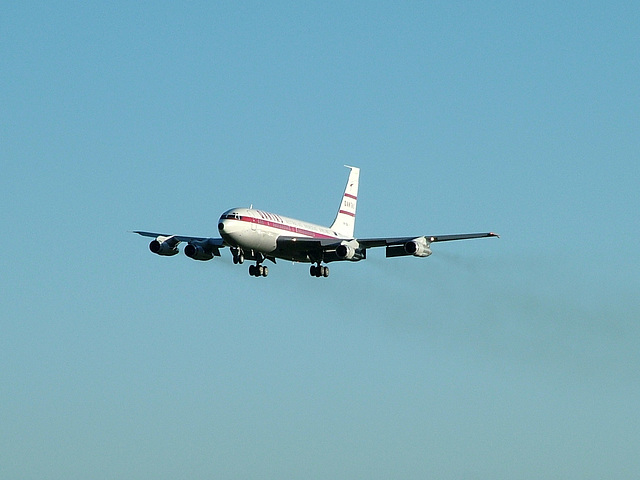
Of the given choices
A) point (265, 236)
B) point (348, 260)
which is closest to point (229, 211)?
point (265, 236)

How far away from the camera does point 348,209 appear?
446 ft

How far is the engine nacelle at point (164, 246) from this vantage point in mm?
122875

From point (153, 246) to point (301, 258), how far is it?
1375cm

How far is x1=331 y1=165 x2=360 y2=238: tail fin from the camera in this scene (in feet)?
434

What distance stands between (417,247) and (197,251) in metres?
18.9

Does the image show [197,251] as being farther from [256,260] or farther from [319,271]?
[319,271]

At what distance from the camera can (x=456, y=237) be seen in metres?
115

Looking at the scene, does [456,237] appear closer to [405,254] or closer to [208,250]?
[405,254]

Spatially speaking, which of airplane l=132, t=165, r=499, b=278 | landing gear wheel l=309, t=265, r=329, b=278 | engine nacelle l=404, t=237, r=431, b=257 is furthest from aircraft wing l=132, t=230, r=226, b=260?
engine nacelle l=404, t=237, r=431, b=257

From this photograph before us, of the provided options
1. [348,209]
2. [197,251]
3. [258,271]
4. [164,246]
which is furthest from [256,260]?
[348,209]

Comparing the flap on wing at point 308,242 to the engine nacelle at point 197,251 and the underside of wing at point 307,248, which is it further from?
the engine nacelle at point 197,251

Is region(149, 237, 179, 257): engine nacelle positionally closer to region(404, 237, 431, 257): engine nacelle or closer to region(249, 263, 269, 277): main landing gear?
region(249, 263, 269, 277): main landing gear

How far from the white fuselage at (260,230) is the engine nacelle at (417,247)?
29.6 feet

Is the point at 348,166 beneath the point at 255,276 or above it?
above
